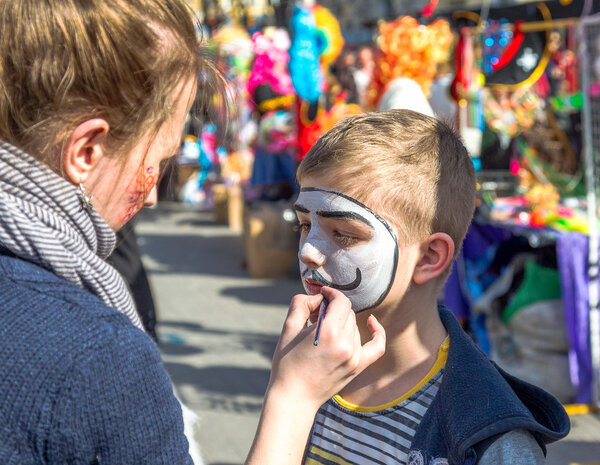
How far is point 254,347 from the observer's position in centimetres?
536

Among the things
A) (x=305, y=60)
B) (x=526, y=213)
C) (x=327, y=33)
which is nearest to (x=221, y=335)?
(x=305, y=60)

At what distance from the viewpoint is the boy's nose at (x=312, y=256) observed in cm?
145

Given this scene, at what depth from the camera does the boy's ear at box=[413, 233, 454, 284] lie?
4.81 ft

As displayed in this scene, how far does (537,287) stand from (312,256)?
2.88 m

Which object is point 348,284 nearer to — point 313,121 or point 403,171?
point 403,171

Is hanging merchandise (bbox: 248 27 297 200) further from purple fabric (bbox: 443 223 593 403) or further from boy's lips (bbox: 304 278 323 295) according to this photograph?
boy's lips (bbox: 304 278 323 295)

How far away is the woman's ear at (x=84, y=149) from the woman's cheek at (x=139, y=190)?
0.29ft

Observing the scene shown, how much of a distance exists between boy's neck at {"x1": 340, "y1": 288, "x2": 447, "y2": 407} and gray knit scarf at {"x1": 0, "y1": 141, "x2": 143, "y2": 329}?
0.66m

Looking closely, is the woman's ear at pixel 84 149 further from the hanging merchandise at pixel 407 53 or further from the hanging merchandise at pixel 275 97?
the hanging merchandise at pixel 275 97

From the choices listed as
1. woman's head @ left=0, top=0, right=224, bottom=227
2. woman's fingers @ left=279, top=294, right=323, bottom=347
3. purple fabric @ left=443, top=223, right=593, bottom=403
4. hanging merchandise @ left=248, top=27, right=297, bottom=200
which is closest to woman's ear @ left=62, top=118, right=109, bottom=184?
woman's head @ left=0, top=0, right=224, bottom=227

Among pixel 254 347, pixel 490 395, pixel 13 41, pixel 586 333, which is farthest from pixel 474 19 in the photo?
pixel 13 41

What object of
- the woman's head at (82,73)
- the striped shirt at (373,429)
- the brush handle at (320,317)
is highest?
the woman's head at (82,73)

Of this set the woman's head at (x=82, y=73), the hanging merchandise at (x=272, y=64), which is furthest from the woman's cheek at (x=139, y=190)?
the hanging merchandise at (x=272, y=64)

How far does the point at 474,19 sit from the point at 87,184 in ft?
14.7
